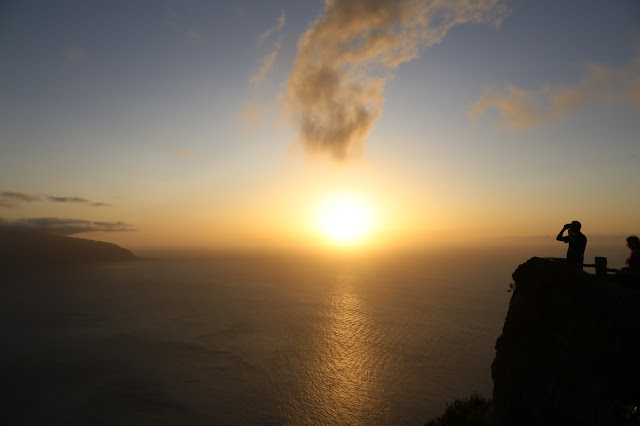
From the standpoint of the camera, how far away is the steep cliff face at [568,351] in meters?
10.9

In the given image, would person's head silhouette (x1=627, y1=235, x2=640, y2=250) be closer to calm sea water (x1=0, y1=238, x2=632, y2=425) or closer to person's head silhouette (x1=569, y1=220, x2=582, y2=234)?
person's head silhouette (x1=569, y1=220, x2=582, y2=234)

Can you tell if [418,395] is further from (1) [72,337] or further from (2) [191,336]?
(1) [72,337]

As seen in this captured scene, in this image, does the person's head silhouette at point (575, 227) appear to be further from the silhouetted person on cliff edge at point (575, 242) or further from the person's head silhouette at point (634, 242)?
the person's head silhouette at point (634, 242)

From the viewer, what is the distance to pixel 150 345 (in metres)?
68.2

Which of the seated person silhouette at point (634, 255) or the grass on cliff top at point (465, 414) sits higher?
the seated person silhouette at point (634, 255)

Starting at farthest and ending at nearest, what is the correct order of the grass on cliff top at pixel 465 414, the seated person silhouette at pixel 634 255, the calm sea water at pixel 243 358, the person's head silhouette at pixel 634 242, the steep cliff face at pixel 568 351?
the calm sea water at pixel 243 358
the grass on cliff top at pixel 465 414
the person's head silhouette at pixel 634 242
the seated person silhouette at pixel 634 255
the steep cliff face at pixel 568 351

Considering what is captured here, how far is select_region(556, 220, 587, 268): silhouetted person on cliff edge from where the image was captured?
498 inches

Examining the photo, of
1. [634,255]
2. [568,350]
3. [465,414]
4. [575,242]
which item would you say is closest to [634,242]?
[634,255]

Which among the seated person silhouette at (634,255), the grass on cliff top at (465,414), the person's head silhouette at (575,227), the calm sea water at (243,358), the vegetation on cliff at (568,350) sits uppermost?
the person's head silhouette at (575,227)

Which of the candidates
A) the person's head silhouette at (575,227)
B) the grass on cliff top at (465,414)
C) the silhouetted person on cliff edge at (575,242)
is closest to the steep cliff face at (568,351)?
the silhouetted person on cliff edge at (575,242)

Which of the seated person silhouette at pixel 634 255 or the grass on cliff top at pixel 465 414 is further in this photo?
the grass on cliff top at pixel 465 414

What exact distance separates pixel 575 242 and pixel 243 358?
6303cm

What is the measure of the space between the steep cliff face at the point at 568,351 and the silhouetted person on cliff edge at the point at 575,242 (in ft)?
1.93

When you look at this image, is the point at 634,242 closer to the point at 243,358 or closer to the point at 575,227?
the point at 575,227
